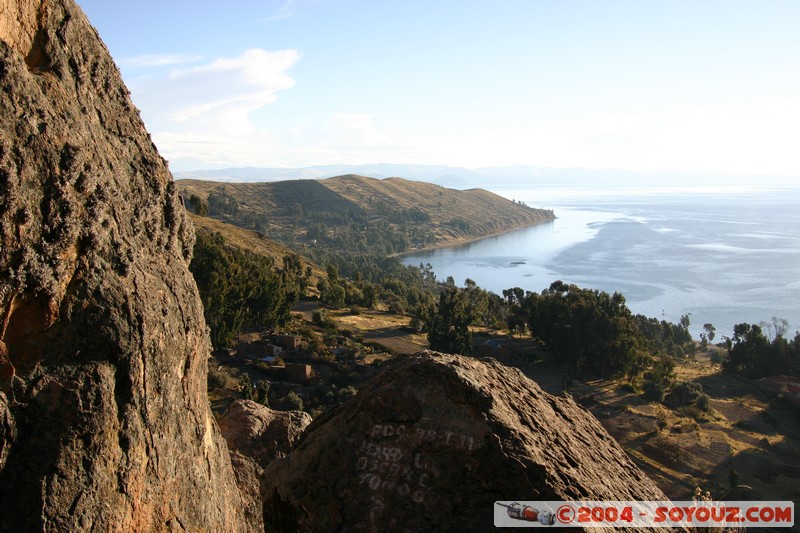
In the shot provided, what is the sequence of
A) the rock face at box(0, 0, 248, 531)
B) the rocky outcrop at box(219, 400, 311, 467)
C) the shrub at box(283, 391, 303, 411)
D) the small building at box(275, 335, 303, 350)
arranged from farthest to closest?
the small building at box(275, 335, 303, 350) → the shrub at box(283, 391, 303, 411) → the rocky outcrop at box(219, 400, 311, 467) → the rock face at box(0, 0, 248, 531)

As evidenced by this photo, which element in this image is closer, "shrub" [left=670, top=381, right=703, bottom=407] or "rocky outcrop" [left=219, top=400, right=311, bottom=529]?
"rocky outcrop" [left=219, top=400, right=311, bottom=529]

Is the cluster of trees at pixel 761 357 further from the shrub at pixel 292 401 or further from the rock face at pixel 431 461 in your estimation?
the rock face at pixel 431 461

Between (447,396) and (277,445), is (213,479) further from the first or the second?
(447,396)

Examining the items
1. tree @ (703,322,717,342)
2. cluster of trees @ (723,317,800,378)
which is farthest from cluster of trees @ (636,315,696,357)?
Answer: cluster of trees @ (723,317,800,378)

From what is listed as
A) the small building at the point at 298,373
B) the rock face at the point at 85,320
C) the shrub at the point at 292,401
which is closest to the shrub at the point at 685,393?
the small building at the point at 298,373

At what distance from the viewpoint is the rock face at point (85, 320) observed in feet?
19.5

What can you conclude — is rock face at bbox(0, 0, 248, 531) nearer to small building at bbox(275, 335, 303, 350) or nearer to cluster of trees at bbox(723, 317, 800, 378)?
small building at bbox(275, 335, 303, 350)

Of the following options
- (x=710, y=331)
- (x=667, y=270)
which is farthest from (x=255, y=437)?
(x=667, y=270)

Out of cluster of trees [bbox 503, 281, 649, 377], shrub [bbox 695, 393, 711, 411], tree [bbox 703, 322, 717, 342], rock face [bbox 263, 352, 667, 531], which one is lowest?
tree [bbox 703, 322, 717, 342]

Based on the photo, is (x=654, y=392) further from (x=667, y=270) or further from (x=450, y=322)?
(x=667, y=270)

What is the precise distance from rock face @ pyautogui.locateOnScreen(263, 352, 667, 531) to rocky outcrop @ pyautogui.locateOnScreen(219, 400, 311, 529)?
15.0 feet

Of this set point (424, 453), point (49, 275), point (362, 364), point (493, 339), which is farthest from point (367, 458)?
point (493, 339)

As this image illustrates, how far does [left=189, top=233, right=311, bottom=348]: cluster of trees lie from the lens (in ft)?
120

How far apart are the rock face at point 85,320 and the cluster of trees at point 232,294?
2846cm
